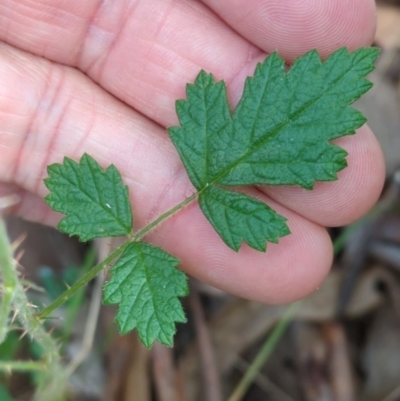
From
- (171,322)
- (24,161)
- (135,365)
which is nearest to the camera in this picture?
(171,322)

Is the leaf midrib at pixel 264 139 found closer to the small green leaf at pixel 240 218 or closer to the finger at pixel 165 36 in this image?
the small green leaf at pixel 240 218

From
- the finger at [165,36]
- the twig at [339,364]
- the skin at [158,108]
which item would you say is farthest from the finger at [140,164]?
the twig at [339,364]

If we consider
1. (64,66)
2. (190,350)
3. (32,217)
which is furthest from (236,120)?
(190,350)

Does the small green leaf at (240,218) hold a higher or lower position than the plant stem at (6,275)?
higher

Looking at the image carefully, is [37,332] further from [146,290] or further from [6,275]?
[6,275]

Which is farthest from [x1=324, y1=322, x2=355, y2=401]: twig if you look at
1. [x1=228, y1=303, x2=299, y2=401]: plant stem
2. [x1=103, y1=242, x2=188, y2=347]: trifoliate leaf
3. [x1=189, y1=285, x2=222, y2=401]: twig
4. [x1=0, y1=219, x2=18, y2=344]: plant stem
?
[x1=0, y1=219, x2=18, y2=344]: plant stem

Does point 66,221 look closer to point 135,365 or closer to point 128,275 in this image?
point 128,275

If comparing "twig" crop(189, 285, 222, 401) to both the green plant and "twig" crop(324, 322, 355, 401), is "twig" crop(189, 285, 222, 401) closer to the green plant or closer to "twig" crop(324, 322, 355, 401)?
"twig" crop(324, 322, 355, 401)
